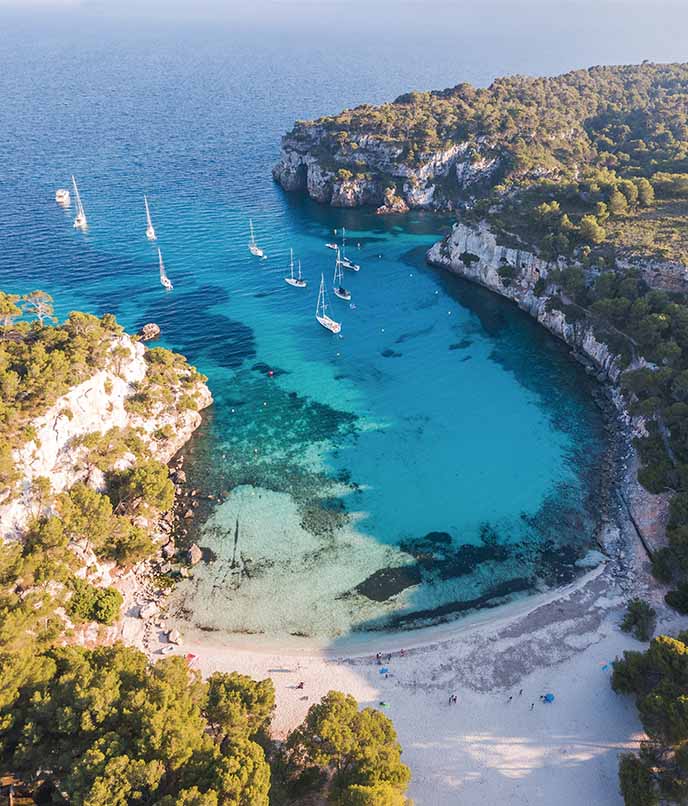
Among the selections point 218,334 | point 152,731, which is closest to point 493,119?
point 218,334

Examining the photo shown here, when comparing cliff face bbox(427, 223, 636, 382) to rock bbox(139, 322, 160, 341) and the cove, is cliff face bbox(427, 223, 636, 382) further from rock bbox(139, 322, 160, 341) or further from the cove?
rock bbox(139, 322, 160, 341)

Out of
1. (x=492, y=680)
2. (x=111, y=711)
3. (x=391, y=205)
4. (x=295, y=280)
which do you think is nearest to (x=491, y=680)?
(x=492, y=680)

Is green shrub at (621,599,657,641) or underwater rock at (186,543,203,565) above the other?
underwater rock at (186,543,203,565)

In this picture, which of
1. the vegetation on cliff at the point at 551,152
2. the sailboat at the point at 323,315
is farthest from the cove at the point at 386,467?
the vegetation on cliff at the point at 551,152

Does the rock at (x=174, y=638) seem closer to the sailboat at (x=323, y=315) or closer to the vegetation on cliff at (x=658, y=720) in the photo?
the vegetation on cliff at (x=658, y=720)

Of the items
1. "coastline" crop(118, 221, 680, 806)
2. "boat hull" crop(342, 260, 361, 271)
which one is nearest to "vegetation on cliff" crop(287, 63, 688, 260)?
"boat hull" crop(342, 260, 361, 271)

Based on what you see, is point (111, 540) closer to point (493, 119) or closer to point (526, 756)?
point (526, 756)

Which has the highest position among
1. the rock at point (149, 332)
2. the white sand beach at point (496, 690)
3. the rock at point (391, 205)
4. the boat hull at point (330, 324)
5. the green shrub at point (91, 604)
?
the rock at point (391, 205)
